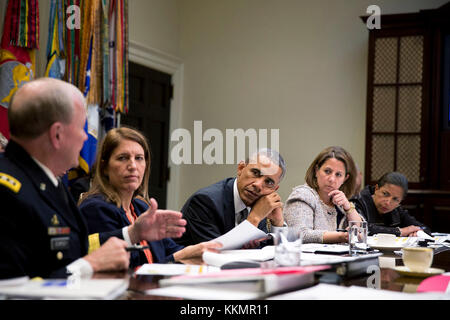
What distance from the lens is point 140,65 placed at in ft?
19.8

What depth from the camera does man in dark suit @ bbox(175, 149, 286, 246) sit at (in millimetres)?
2398

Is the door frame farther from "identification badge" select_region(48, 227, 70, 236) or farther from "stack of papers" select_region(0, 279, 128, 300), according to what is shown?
"stack of papers" select_region(0, 279, 128, 300)

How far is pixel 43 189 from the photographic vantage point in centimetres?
134

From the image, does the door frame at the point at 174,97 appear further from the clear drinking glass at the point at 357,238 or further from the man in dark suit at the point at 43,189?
the man in dark suit at the point at 43,189

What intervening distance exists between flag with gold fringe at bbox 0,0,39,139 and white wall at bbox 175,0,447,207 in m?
3.04

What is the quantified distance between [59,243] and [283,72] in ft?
17.0

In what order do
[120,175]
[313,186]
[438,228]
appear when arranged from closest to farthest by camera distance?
1. [120,175]
2. [313,186]
3. [438,228]

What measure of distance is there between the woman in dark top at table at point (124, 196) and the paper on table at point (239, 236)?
0.28 feet

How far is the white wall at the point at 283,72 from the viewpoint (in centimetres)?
591

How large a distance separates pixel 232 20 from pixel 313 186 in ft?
12.6

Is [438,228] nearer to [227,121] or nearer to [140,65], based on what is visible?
[227,121]

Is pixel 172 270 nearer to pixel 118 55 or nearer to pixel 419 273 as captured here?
pixel 419 273
